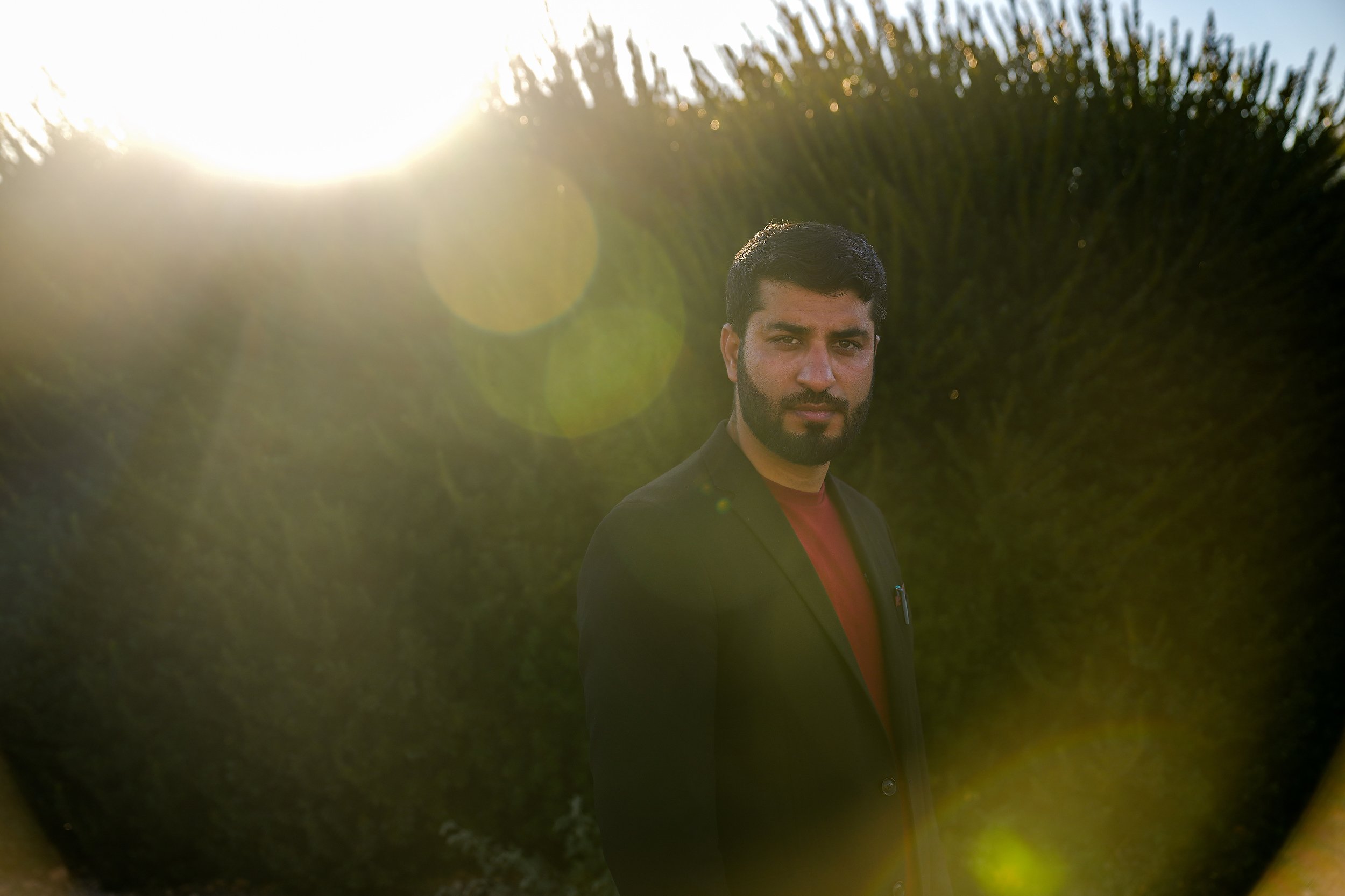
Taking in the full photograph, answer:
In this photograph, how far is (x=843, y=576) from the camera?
86.3 inches

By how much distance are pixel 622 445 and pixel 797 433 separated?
1902mm

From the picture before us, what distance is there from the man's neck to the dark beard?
52 mm

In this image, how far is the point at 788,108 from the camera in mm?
4375

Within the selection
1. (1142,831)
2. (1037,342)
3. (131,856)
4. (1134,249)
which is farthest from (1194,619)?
(131,856)

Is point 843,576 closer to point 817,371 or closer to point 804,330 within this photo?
point 817,371

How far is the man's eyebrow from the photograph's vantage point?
2111 mm

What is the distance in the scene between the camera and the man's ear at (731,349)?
2244 millimetres

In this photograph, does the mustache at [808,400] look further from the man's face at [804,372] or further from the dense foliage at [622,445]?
the dense foliage at [622,445]

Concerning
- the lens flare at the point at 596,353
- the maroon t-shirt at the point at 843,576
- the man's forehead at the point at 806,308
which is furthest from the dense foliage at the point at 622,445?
the man's forehead at the point at 806,308

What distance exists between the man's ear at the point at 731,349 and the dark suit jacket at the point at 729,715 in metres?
0.33

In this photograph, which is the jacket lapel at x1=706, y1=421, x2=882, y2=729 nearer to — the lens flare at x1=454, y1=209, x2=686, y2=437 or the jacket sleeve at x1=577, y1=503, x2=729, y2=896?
the jacket sleeve at x1=577, y1=503, x2=729, y2=896

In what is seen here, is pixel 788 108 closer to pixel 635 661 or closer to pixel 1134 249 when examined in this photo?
pixel 1134 249

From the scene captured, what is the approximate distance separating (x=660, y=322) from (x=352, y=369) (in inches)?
69.7

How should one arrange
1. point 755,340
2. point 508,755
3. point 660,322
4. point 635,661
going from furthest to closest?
point 508,755
point 660,322
point 755,340
point 635,661
